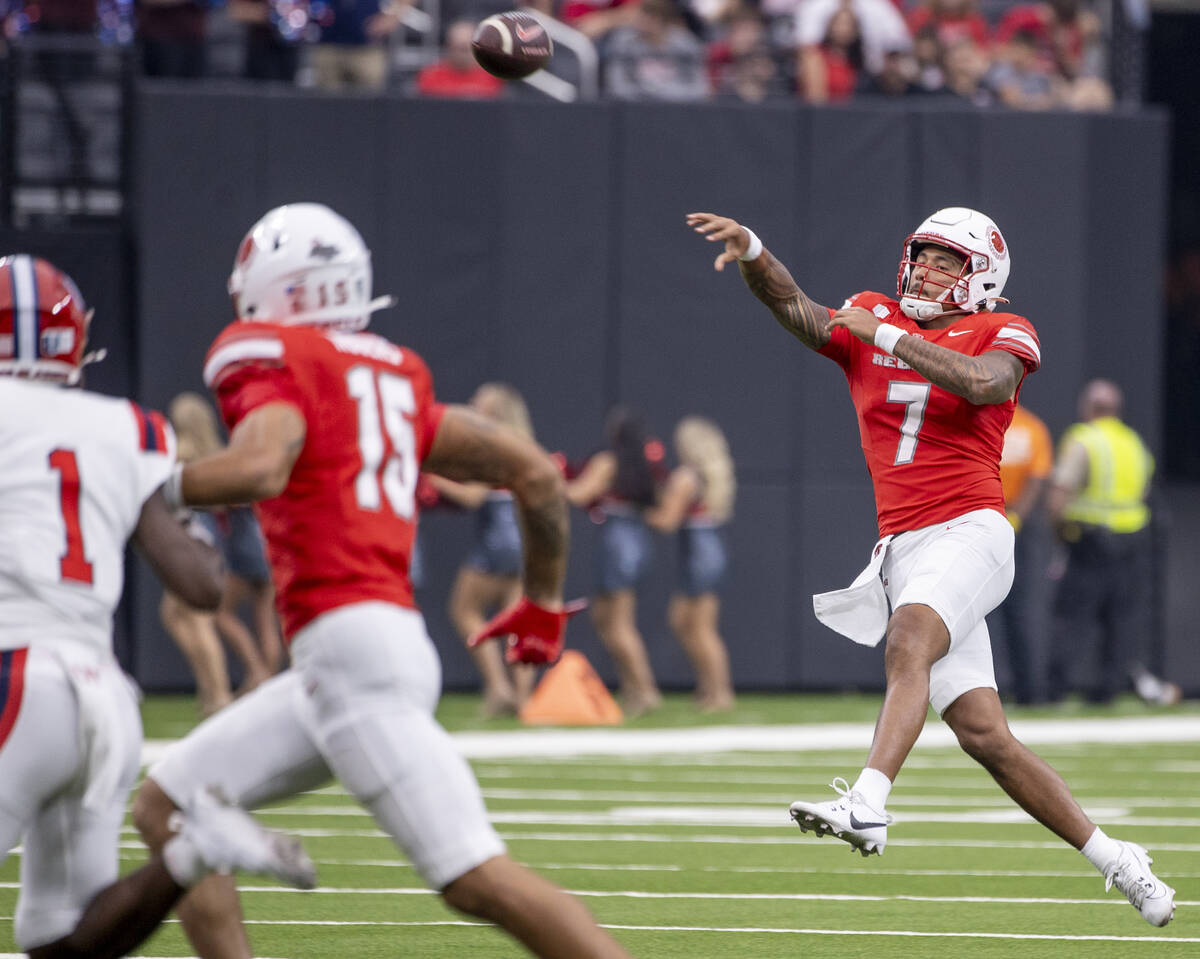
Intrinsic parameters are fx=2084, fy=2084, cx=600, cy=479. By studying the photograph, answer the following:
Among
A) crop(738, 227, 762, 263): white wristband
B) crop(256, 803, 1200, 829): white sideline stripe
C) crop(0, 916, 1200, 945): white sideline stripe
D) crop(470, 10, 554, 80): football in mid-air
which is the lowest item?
crop(256, 803, 1200, 829): white sideline stripe

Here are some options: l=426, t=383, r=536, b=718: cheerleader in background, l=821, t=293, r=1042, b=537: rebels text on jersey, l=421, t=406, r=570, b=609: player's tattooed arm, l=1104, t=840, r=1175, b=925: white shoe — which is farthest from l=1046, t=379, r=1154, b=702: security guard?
l=421, t=406, r=570, b=609: player's tattooed arm

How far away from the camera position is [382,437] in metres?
4.27

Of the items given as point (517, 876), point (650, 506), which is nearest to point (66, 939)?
point (517, 876)

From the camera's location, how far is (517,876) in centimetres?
406

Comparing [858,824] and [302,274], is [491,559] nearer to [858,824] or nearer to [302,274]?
[858,824]

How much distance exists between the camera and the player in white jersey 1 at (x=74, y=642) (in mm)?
4059

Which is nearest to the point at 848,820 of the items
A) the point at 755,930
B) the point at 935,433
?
the point at 755,930

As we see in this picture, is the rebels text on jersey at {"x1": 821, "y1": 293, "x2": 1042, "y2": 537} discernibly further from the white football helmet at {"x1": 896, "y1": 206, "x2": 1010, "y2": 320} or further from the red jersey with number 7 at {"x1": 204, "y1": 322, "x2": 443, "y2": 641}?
the red jersey with number 7 at {"x1": 204, "y1": 322, "x2": 443, "y2": 641}

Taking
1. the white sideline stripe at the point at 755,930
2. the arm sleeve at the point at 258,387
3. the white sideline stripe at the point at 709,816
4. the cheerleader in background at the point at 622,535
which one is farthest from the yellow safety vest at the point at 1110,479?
the arm sleeve at the point at 258,387

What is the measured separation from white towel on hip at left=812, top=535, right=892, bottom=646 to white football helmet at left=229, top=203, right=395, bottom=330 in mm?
2396

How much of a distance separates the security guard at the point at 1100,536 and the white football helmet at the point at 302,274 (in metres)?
10.1

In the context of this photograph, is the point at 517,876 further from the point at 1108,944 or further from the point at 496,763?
the point at 496,763

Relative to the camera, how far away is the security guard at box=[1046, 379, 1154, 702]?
13.9 meters

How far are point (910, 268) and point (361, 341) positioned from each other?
2.70 m
